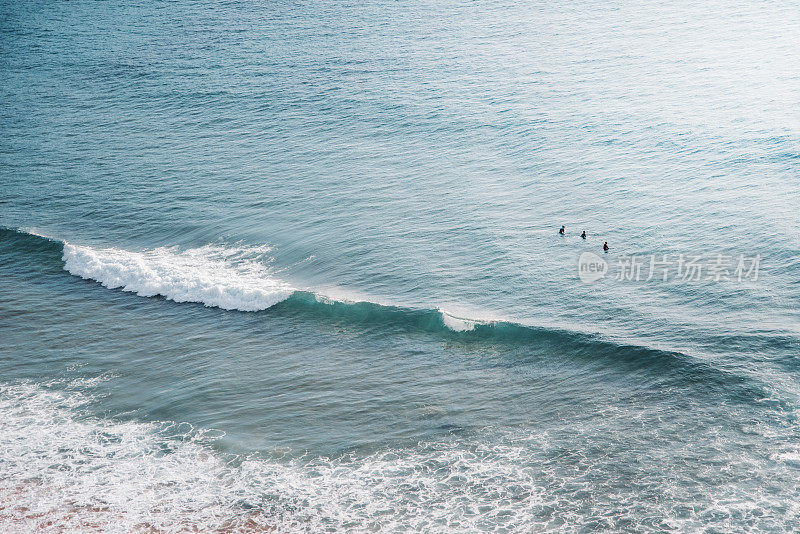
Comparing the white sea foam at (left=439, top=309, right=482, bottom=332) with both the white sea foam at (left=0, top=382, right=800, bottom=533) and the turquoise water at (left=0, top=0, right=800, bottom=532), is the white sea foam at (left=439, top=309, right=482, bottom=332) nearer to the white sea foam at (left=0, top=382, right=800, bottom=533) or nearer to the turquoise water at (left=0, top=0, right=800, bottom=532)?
the turquoise water at (left=0, top=0, right=800, bottom=532)

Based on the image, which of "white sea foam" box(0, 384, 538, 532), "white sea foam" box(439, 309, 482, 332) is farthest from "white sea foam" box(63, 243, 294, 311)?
"white sea foam" box(0, 384, 538, 532)

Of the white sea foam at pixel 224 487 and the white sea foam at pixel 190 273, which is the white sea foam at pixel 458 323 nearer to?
the white sea foam at pixel 224 487

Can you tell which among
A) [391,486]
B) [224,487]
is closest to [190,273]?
Result: [224,487]

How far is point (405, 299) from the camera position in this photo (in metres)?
32.6

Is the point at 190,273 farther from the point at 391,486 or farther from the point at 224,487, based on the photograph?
the point at 391,486

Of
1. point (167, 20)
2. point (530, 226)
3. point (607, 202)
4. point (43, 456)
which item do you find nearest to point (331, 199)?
point (530, 226)

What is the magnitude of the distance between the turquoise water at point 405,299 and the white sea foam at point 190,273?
17 centimetres

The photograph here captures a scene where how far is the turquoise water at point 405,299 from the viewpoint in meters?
22.1

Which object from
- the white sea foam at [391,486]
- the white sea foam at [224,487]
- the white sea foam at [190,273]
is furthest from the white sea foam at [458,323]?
the white sea foam at [190,273]

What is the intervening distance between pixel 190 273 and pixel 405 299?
11.5 meters

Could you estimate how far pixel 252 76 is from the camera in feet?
224

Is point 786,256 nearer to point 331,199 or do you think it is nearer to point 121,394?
point 331,199

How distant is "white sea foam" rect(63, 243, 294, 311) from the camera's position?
33531mm

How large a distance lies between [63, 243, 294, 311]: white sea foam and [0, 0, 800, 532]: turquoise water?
166 mm
